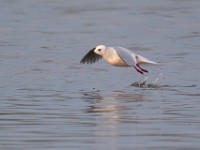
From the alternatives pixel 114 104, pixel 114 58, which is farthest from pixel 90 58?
pixel 114 104

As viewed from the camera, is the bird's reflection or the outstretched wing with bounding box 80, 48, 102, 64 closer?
the bird's reflection

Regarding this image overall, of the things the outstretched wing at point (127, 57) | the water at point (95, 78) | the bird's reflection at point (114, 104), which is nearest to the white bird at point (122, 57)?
the outstretched wing at point (127, 57)

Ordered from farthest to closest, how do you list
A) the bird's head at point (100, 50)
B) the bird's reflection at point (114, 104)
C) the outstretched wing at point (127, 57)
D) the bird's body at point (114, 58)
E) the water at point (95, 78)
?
the bird's head at point (100, 50)
the bird's body at point (114, 58)
the outstretched wing at point (127, 57)
the bird's reflection at point (114, 104)
the water at point (95, 78)

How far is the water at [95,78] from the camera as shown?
8.75 meters

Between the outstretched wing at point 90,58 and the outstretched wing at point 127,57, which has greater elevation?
the outstretched wing at point 127,57

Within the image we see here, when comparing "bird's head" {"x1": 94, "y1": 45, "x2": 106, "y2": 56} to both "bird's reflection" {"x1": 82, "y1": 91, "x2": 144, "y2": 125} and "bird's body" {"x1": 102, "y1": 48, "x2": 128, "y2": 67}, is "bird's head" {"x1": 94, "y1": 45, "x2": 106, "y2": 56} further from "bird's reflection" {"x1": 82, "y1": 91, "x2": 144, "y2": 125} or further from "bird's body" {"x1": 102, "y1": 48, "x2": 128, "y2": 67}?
"bird's reflection" {"x1": 82, "y1": 91, "x2": 144, "y2": 125}

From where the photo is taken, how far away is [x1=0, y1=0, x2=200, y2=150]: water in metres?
8.75

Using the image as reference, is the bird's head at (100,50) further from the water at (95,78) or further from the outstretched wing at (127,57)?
the outstretched wing at (127,57)

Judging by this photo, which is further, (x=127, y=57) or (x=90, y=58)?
(x=90, y=58)

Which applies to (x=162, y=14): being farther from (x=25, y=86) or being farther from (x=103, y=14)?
(x=25, y=86)

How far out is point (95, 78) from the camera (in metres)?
14.4

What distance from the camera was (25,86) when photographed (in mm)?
13258

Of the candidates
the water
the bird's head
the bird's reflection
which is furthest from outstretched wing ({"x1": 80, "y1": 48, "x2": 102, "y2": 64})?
the bird's reflection

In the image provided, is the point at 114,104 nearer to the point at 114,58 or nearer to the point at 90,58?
the point at 114,58
